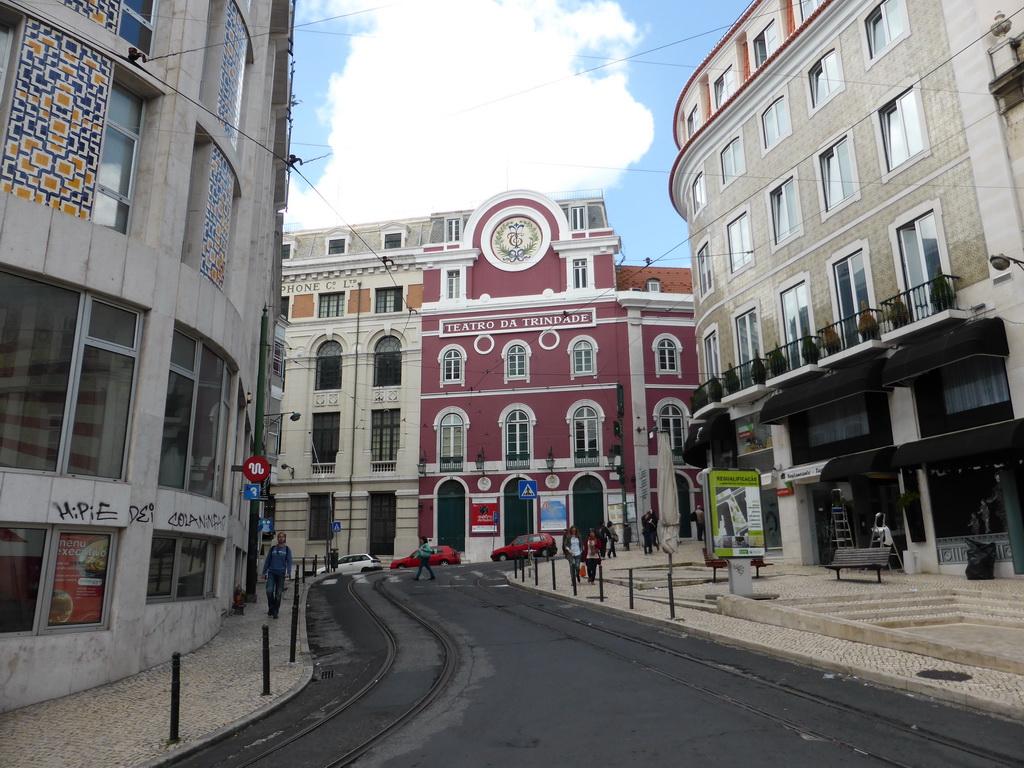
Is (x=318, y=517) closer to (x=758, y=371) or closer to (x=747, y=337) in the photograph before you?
A: (x=747, y=337)

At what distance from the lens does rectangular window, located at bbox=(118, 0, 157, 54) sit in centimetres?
1183

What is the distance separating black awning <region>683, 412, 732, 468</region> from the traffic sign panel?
17419mm

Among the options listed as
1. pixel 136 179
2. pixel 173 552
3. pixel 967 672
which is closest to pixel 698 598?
pixel 967 672

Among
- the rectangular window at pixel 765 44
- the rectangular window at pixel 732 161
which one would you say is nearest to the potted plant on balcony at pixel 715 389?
the rectangular window at pixel 732 161

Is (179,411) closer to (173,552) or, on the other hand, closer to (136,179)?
(173,552)

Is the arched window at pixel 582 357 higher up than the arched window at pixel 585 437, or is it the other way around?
the arched window at pixel 582 357

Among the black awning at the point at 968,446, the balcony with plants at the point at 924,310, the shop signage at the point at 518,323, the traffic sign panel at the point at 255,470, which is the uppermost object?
the shop signage at the point at 518,323

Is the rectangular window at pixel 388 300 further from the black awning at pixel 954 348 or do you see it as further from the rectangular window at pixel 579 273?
the black awning at pixel 954 348

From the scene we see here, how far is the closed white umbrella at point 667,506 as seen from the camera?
66.0 ft

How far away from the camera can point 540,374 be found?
44.1 m

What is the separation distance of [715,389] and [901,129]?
425 inches

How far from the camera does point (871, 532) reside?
21.3 metres

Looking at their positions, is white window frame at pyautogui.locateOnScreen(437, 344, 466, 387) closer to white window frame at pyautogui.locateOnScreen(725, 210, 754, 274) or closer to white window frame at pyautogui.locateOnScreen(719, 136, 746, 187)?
white window frame at pyautogui.locateOnScreen(725, 210, 754, 274)

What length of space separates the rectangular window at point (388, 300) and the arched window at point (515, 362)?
788 cm
